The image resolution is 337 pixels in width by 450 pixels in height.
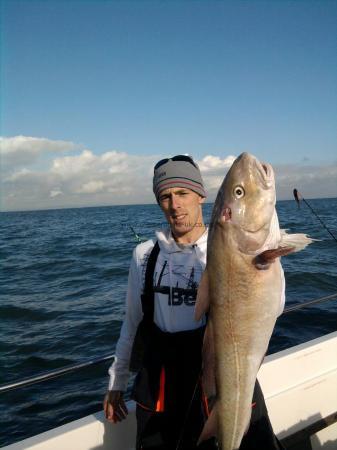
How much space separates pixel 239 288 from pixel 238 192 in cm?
56

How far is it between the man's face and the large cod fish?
0.53 meters

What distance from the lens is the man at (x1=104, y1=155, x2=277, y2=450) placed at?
2.48 meters

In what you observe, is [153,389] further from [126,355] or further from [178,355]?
[126,355]

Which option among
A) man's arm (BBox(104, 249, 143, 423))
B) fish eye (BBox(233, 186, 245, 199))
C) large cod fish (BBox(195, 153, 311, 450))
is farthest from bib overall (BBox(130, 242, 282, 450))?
fish eye (BBox(233, 186, 245, 199))

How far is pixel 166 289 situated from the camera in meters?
2.66

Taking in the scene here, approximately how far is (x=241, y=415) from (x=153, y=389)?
0.65 meters

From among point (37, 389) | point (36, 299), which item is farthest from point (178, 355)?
point (36, 299)

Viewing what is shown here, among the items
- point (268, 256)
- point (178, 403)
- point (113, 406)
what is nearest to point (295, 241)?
point (268, 256)

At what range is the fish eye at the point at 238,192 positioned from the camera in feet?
6.99

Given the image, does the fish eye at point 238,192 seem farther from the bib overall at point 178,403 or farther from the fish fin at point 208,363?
the bib overall at point 178,403

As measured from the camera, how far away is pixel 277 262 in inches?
83.3

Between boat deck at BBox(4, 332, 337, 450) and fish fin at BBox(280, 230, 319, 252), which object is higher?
fish fin at BBox(280, 230, 319, 252)

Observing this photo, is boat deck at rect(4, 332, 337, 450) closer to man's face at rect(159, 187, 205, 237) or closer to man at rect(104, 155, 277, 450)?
man at rect(104, 155, 277, 450)

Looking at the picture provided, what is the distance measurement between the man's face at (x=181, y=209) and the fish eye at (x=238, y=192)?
0.64m
